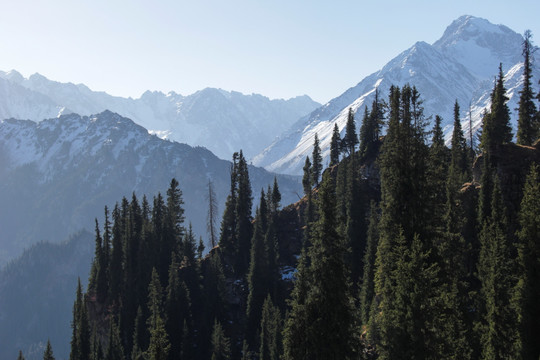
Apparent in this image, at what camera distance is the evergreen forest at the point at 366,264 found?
30094 mm

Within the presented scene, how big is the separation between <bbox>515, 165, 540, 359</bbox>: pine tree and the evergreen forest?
0.32ft

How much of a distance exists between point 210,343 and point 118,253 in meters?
28.9

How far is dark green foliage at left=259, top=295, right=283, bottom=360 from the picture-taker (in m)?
68.8

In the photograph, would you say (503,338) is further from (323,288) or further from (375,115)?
(375,115)

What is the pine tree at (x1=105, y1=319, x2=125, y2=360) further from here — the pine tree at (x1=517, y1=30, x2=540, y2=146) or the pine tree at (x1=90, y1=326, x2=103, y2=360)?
the pine tree at (x1=517, y1=30, x2=540, y2=146)

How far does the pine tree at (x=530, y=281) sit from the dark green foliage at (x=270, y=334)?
34.4 metres

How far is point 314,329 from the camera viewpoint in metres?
29.7

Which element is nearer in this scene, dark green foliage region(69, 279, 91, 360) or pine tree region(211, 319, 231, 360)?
pine tree region(211, 319, 231, 360)

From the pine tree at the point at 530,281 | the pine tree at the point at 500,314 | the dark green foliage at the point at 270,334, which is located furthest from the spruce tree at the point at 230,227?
the pine tree at the point at 530,281

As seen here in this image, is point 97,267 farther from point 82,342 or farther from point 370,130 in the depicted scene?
point 370,130

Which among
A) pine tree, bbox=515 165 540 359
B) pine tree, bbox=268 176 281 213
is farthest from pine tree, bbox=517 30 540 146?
pine tree, bbox=268 176 281 213

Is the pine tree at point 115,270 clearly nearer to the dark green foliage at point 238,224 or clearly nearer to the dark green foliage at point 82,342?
the dark green foliage at point 82,342

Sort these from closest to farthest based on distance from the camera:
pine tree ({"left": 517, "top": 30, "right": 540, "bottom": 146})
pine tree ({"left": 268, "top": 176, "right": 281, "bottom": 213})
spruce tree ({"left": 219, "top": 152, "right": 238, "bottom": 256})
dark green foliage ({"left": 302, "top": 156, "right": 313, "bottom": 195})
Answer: pine tree ({"left": 517, "top": 30, "right": 540, "bottom": 146}), spruce tree ({"left": 219, "top": 152, "right": 238, "bottom": 256}), pine tree ({"left": 268, "top": 176, "right": 281, "bottom": 213}), dark green foliage ({"left": 302, "top": 156, "right": 313, "bottom": 195})

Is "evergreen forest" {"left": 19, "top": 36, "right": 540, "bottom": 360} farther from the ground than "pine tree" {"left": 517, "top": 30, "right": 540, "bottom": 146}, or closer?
closer
